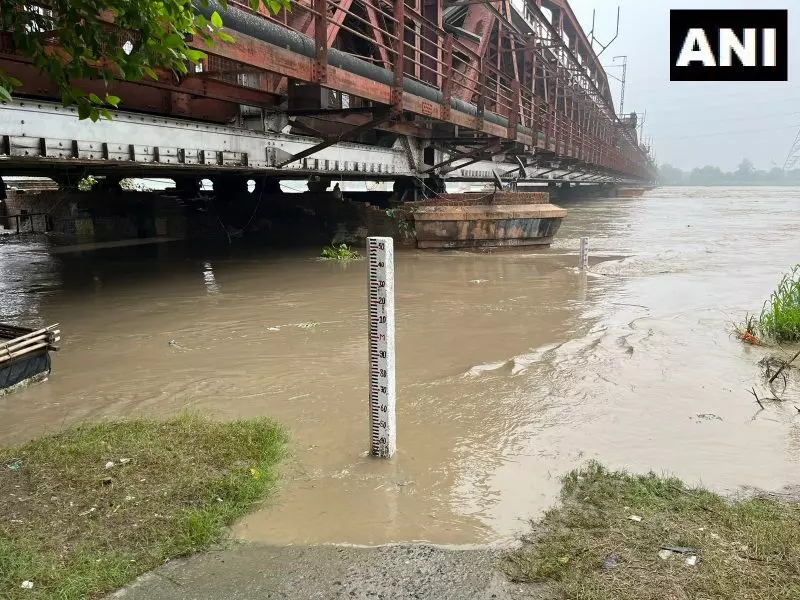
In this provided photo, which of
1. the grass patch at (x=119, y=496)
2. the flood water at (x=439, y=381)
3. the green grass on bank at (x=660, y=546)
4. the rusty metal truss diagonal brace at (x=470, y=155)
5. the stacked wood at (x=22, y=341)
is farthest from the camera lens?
the rusty metal truss diagonal brace at (x=470, y=155)

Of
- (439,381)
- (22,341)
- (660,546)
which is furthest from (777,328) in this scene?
(22,341)

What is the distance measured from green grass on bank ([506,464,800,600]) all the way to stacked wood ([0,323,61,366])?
3.97 meters

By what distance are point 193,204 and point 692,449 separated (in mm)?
18396

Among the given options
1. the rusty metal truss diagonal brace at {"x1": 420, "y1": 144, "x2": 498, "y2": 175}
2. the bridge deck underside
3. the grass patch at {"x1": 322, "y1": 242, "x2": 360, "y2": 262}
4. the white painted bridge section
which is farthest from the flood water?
the rusty metal truss diagonal brace at {"x1": 420, "y1": 144, "x2": 498, "y2": 175}

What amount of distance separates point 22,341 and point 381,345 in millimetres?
3066

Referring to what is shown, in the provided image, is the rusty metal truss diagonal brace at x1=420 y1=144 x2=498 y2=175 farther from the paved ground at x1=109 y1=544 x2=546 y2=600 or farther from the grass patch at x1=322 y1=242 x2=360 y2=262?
the paved ground at x1=109 y1=544 x2=546 y2=600

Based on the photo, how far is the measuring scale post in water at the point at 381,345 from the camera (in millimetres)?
3541

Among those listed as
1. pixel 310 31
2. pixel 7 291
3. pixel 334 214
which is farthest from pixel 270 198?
pixel 7 291

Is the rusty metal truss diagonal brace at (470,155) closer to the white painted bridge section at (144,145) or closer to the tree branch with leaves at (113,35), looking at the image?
the white painted bridge section at (144,145)

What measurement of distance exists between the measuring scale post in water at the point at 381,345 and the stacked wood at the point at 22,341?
276 cm

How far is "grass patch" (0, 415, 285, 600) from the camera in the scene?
102 inches

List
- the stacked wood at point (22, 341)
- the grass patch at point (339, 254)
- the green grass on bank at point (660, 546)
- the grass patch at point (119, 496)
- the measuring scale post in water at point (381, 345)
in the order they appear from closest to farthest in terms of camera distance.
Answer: the green grass on bank at point (660, 546)
the grass patch at point (119, 496)
the measuring scale post in water at point (381, 345)
the stacked wood at point (22, 341)
the grass patch at point (339, 254)

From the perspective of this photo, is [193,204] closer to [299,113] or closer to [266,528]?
[299,113]

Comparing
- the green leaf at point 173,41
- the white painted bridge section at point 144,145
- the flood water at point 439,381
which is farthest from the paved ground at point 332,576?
the white painted bridge section at point 144,145
